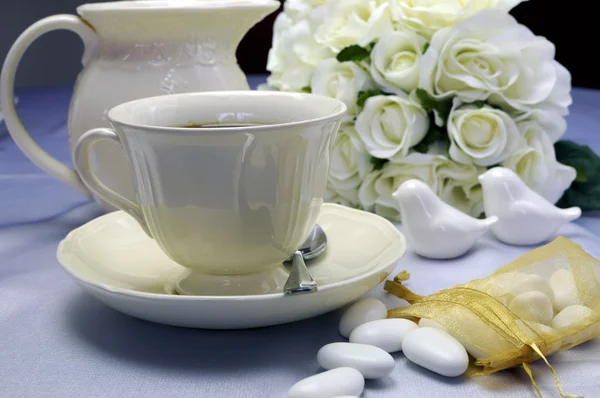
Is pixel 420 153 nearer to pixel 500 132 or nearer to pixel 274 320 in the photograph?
pixel 500 132

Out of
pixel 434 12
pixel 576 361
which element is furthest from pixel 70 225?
pixel 576 361

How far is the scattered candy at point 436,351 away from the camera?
53 centimetres

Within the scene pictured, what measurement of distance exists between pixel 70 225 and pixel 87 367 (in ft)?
1.28

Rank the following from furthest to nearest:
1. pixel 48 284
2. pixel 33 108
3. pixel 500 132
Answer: pixel 33 108, pixel 500 132, pixel 48 284

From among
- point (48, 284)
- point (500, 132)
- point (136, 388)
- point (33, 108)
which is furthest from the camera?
point (33, 108)

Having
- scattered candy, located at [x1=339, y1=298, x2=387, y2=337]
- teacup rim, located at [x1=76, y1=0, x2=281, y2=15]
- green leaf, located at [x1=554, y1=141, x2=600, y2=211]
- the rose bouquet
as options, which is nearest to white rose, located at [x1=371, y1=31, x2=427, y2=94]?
the rose bouquet

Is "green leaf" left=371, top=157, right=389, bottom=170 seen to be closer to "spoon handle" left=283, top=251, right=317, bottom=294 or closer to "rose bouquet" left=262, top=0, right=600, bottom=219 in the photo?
"rose bouquet" left=262, top=0, right=600, bottom=219

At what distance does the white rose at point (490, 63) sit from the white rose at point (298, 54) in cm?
16

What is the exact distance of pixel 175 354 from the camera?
572 millimetres

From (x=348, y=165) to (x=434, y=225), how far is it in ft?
0.61

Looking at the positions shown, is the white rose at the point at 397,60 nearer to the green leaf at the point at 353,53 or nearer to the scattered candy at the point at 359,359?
the green leaf at the point at 353,53

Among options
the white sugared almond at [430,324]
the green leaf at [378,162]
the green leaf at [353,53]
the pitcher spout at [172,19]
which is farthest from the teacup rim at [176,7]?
the white sugared almond at [430,324]

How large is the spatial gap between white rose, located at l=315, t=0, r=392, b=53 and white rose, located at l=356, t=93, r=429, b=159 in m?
0.09

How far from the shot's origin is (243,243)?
1.97 feet
